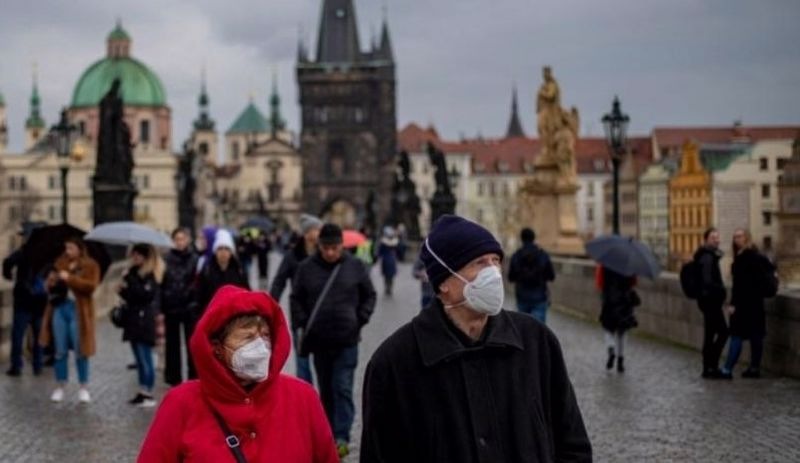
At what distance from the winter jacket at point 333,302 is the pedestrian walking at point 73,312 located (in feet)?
11.7

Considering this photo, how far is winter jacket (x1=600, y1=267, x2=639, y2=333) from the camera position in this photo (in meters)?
15.1

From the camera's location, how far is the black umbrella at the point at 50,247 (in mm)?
14609

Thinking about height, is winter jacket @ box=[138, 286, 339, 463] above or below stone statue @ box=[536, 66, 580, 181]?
below

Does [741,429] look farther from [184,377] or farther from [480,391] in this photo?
[480,391]

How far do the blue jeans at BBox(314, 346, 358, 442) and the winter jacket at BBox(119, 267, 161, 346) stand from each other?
3.26 m

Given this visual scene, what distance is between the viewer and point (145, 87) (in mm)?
157875

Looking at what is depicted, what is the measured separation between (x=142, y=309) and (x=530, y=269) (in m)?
5.22

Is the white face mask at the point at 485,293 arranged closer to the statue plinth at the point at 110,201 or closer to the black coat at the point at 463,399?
the black coat at the point at 463,399

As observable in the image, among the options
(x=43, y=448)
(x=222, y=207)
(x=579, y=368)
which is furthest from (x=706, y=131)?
(x=43, y=448)

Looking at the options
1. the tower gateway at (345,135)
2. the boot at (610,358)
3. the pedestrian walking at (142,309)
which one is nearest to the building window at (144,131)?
the tower gateway at (345,135)

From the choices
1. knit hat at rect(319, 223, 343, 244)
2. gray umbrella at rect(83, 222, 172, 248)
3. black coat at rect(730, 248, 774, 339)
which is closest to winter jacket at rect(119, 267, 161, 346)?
gray umbrella at rect(83, 222, 172, 248)

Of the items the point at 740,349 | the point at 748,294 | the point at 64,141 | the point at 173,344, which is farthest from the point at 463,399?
the point at 64,141

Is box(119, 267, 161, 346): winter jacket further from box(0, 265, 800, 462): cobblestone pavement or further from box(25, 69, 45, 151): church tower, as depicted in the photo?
box(25, 69, 45, 151): church tower

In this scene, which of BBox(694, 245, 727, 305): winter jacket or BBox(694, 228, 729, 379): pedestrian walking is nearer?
BBox(694, 228, 729, 379): pedestrian walking
